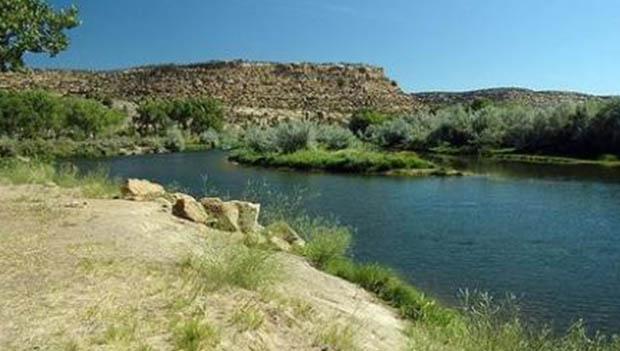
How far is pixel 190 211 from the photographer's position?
55.4 ft

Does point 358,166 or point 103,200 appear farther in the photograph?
point 358,166

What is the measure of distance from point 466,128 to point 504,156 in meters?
10.0

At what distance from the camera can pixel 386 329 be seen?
433 inches

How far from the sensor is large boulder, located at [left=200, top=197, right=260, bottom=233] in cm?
1633

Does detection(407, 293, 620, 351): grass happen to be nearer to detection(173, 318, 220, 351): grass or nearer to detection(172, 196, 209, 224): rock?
detection(173, 318, 220, 351): grass

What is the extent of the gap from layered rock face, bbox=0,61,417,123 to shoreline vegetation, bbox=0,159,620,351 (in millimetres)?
110373

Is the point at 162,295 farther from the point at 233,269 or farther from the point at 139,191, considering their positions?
the point at 139,191

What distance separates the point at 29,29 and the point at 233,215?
19.2ft

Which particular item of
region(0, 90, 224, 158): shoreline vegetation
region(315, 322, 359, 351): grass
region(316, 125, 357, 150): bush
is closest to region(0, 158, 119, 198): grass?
region(315, 322, 359, 351): grass

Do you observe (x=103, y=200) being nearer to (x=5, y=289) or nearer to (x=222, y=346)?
(x=5, y=289)

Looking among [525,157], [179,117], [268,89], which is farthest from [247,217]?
[268,89]

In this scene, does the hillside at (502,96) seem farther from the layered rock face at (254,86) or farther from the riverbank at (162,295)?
the riverbank at (162,295)

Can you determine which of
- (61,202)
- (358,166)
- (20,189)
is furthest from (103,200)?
(358,166)

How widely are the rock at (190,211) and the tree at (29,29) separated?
4288 mm
